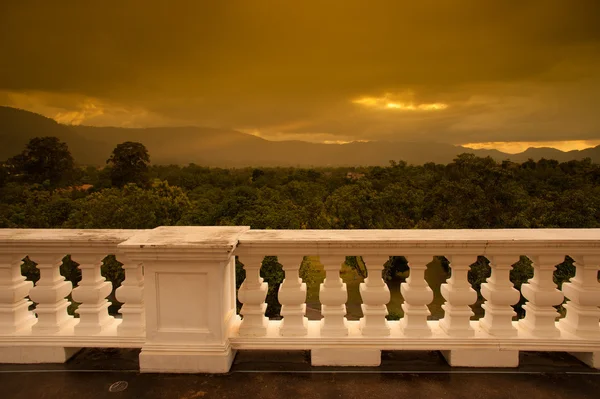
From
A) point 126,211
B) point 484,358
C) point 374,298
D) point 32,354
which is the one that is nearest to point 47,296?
point 32,354

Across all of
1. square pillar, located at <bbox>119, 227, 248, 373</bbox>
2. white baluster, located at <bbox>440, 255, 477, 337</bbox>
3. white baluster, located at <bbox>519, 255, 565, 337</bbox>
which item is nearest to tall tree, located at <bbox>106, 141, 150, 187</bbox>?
square pillar, located at <bbox>119, 227, 248, 373</bbox>

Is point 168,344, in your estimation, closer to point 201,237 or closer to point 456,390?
point 201,237

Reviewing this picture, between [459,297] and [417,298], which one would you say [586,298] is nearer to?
[459,297]

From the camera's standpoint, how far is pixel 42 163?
5288 cm

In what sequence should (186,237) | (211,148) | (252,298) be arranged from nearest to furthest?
1. (186,237)
2. (252,298)
3. (211,148)

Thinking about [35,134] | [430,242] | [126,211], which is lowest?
[126,211]

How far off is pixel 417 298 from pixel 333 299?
73 centimetres

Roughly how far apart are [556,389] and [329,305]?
1.90m

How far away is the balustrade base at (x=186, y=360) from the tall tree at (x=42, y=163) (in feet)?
184

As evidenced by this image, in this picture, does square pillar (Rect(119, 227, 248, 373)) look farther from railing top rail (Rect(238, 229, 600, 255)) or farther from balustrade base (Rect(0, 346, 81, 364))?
balustrade base (Rect(0, 346, 81, 364))

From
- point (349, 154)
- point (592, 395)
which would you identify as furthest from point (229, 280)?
point (349, 154)

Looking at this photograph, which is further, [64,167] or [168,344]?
[64,167]

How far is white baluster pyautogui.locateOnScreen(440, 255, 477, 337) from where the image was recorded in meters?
3.49

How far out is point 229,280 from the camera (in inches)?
145
